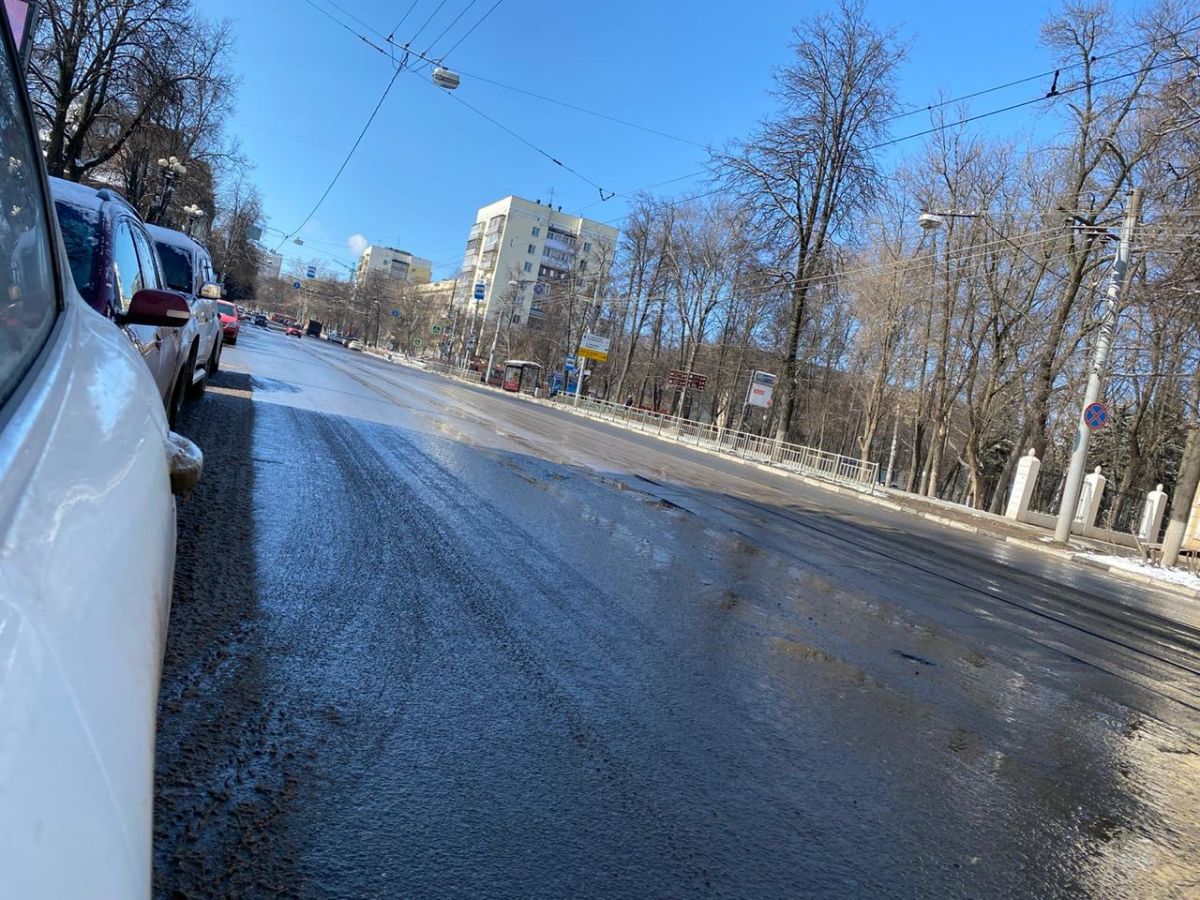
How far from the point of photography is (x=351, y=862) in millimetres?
2322

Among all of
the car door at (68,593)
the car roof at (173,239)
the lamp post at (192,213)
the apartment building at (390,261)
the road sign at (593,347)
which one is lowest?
the car door at (68,593)

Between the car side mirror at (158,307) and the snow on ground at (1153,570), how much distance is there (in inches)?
723

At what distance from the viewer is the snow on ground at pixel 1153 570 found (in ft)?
53.8

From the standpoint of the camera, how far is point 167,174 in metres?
33.3

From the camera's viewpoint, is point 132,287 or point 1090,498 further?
point 1090,498

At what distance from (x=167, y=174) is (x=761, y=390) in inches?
1027

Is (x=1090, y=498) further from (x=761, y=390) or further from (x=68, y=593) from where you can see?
(x=68, y=593)

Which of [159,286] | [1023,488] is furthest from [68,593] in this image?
[1023,488]

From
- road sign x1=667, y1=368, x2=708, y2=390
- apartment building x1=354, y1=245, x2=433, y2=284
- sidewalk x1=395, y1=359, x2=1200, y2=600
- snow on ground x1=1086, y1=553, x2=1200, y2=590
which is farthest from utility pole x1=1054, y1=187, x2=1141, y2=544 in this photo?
apartment building x1=354, y1=245, x2=433, y2=284

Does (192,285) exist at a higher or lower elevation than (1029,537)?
higher

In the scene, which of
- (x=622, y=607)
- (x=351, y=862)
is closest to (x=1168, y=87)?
(x=622, y=607)

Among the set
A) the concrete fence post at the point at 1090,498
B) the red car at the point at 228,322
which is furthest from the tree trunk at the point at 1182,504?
the red car at the point at 228,322

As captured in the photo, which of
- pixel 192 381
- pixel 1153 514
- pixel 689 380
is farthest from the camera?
pixel 689 380

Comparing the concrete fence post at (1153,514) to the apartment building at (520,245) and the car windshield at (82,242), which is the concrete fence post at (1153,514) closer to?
the car windshield at (82,242)
